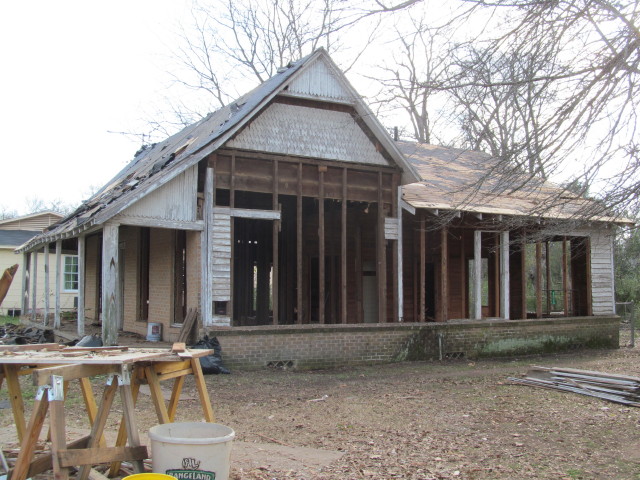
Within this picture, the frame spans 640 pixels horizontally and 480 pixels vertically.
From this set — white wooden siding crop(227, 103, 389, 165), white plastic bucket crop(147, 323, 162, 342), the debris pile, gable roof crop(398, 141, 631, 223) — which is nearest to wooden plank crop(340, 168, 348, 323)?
white wooden siding crop(227, 103, 389, 165)

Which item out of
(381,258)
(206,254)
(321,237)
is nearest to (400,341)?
(381,258)

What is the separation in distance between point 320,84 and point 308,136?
47.0 inches

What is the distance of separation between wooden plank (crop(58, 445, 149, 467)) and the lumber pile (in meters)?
7.94

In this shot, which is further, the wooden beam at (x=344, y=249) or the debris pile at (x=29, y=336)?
the debris pile at (x=29, y=336)

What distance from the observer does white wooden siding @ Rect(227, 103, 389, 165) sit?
13750 millimetres

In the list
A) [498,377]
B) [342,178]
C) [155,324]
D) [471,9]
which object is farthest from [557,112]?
[155,324]

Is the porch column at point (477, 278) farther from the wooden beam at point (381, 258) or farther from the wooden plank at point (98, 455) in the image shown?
the wooden plank at point (98, 455)

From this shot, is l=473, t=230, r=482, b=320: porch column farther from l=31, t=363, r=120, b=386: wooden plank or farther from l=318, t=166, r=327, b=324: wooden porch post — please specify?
l=31, t=363, r=120, b=386: wooden plank

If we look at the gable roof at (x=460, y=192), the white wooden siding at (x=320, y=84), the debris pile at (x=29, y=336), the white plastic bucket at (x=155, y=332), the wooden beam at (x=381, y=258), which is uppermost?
the white wooden siding at (x=320, y=84)

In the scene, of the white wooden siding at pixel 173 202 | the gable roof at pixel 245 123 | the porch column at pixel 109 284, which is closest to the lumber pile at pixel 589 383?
the gable roof at pixel 245 123

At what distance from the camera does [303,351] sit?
1352 cm

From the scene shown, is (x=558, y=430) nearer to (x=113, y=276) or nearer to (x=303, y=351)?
(x=303, y=351)

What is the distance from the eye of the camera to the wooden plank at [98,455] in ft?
15.3

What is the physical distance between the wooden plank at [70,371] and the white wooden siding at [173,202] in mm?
7671
